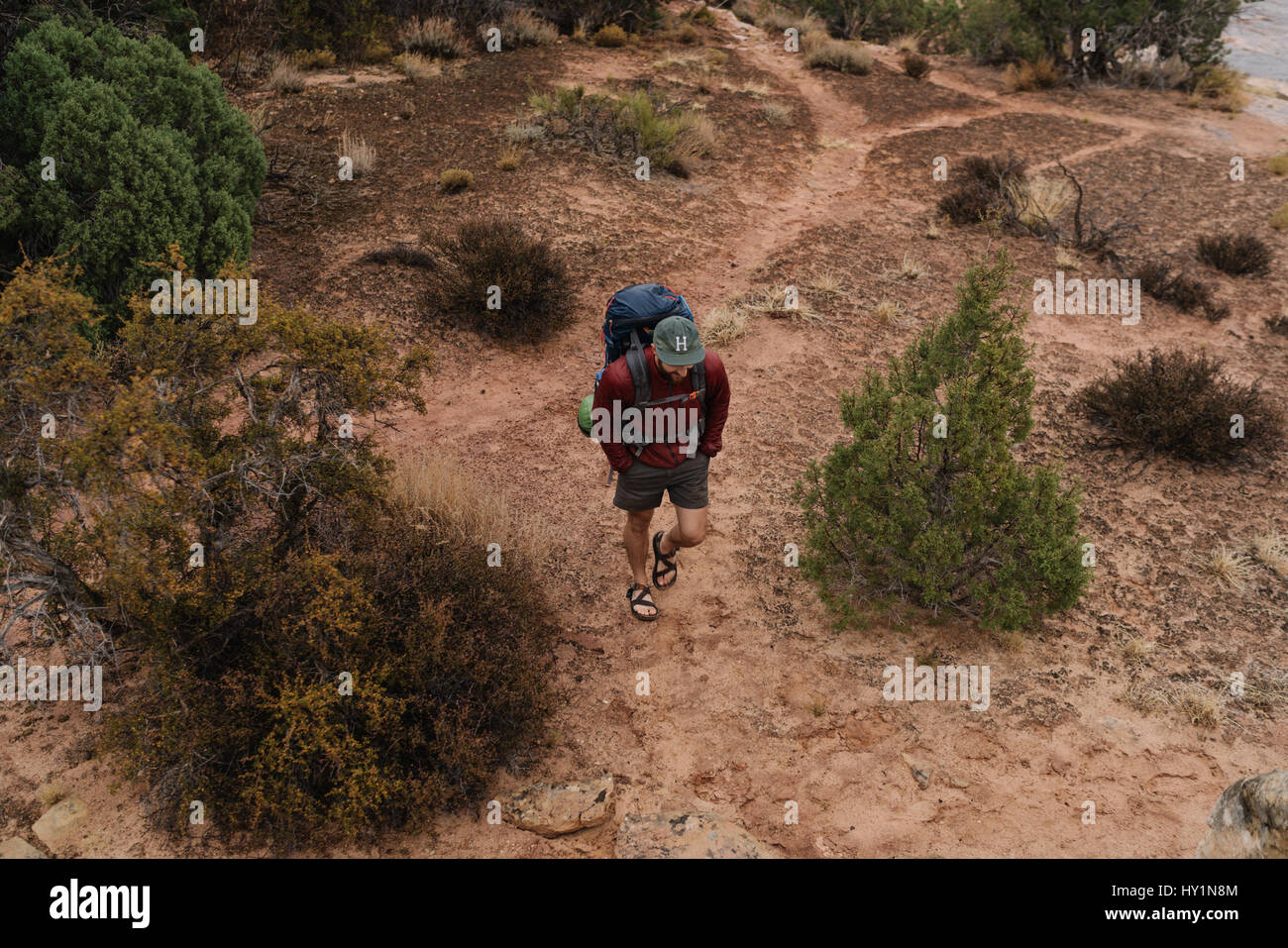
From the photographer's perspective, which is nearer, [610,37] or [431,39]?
[431,39]

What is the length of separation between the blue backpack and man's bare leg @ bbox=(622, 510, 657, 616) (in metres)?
0.64

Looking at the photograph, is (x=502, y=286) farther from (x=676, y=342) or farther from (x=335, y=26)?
(x=335, y=26)

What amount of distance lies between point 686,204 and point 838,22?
41.2ft

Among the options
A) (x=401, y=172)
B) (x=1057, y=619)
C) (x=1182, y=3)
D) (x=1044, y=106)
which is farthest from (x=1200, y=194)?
(x=401, y=172)

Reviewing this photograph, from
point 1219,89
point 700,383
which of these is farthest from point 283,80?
point 1219,89

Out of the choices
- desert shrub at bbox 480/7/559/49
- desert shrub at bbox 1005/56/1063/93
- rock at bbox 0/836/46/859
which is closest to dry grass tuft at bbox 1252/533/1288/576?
rock at bbox 0/836/46/859

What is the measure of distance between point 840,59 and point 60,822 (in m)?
16.8

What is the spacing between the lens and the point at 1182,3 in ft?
52.4

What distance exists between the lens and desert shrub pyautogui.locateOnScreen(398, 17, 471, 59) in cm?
1273

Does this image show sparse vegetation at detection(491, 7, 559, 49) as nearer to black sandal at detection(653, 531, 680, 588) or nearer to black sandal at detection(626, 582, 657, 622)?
black sandal at detection(653, 531, 680, 588)

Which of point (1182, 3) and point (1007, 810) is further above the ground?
point (1182, 3)

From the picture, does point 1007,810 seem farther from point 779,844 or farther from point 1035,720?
point 779,844

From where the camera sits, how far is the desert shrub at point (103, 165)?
583 centimetres

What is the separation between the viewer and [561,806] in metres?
3.67
